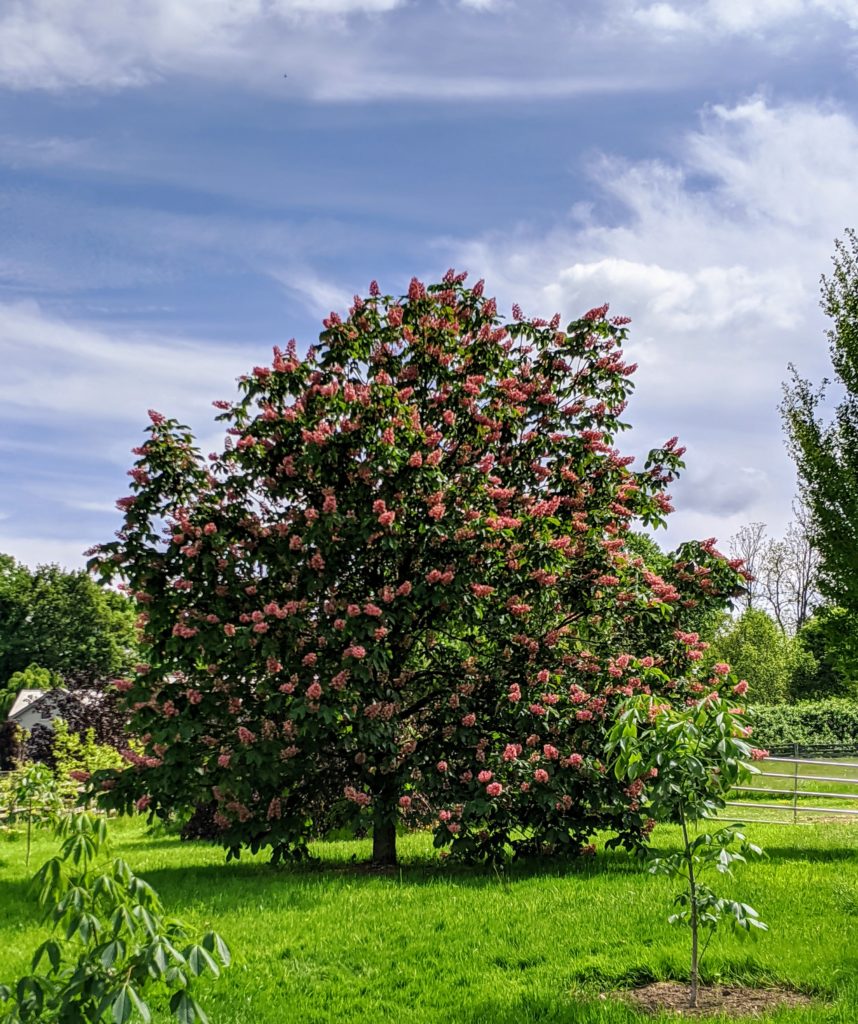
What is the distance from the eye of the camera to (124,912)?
137 inches

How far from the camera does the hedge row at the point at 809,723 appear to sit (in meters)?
29.0

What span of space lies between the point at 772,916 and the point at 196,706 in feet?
21.0

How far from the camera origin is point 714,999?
595 cm

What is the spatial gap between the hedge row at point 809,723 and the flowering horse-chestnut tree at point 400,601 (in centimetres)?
1921

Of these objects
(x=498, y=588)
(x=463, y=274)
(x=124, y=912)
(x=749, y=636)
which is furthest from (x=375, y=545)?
(x=749, y=636)

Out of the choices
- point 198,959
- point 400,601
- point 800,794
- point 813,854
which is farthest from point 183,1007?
point 800,794

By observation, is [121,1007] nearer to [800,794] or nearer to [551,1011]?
[551,1011]

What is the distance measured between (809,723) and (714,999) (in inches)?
1032

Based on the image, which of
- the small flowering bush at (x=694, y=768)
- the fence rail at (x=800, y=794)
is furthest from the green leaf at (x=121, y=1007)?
the fence rail at (x=800, y=794)

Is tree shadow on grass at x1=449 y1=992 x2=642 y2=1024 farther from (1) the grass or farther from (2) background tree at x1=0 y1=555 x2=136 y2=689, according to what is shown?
(2) background tree at x1=0 y1=555 x2=136 y2=689

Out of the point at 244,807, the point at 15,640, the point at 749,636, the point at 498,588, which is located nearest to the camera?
the point at 244,807

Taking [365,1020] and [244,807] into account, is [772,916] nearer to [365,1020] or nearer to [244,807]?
[365,1020]

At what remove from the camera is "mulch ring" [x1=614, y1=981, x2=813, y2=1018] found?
223 inches

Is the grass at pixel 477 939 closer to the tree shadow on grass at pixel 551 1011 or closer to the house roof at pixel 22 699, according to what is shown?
the tree shadow on grass at pixel 551 1011
